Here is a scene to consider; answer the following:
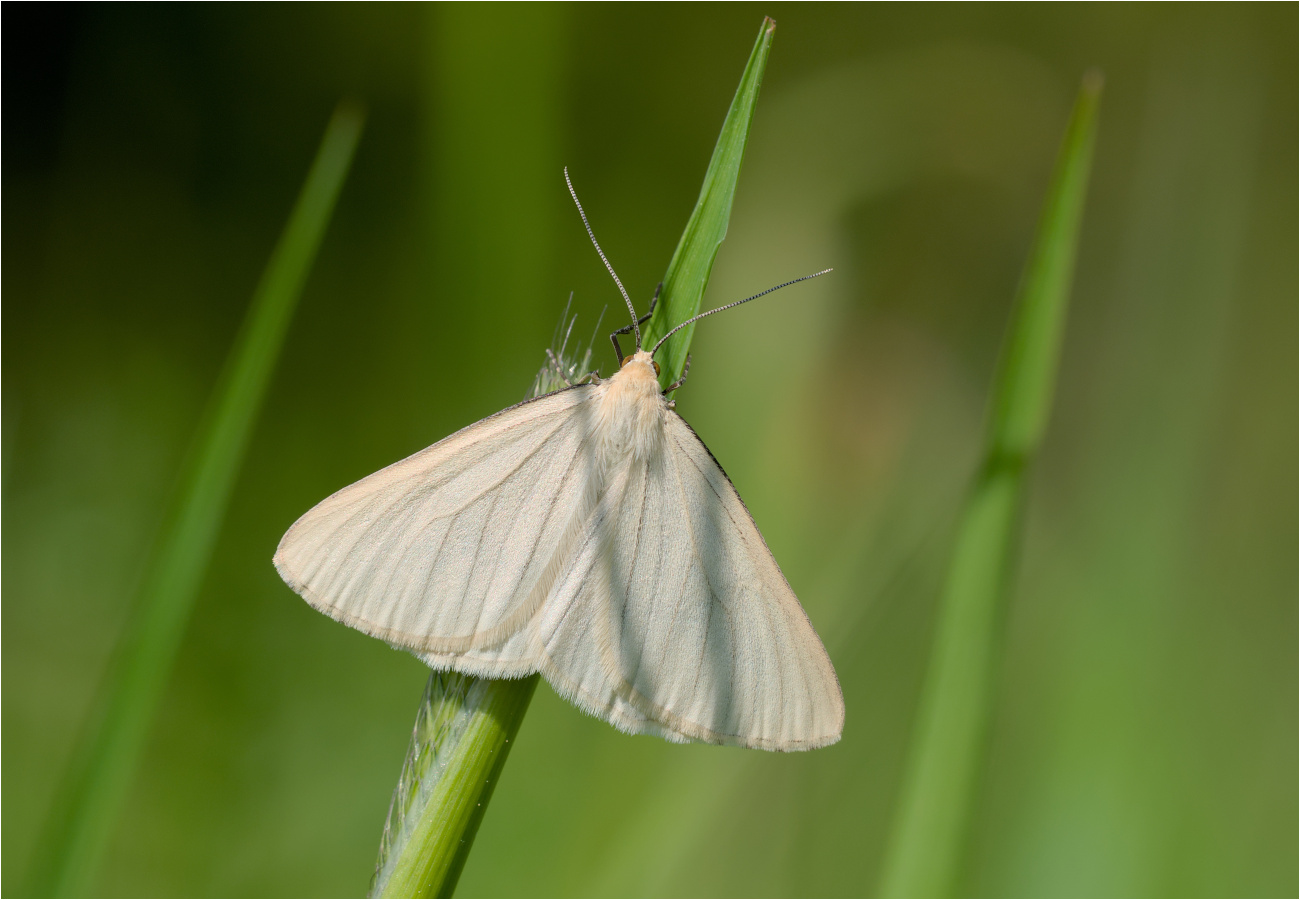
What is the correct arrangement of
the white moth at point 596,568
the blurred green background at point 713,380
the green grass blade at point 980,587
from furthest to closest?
the blurred green background at point 713,380 → the white moth at point 596,568 → the green grass blade at point 980,587

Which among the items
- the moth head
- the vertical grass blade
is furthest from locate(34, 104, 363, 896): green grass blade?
the moth head

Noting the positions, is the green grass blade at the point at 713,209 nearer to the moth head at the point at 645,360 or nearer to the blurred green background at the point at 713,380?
the moth head at the point at 645,360

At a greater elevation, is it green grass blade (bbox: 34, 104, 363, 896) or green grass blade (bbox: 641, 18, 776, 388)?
green grass blade (bbox: 641, 18, 776, 388)

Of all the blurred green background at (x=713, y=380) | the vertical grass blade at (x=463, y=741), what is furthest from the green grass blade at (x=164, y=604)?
the blurred green background at (x=713, y=380)

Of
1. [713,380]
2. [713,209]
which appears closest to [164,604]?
[713,209]

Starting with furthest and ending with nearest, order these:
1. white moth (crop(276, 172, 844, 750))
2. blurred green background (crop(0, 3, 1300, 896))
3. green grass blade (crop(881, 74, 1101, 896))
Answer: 1. blurred green background (crop(0, 3, 1300, 896))
2. white moth (crop(276, 172, 844, 750))
3. green grass blade (crop(881, 74, 1101, 896))

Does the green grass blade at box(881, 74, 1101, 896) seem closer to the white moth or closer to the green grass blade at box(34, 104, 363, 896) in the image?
the white moth
